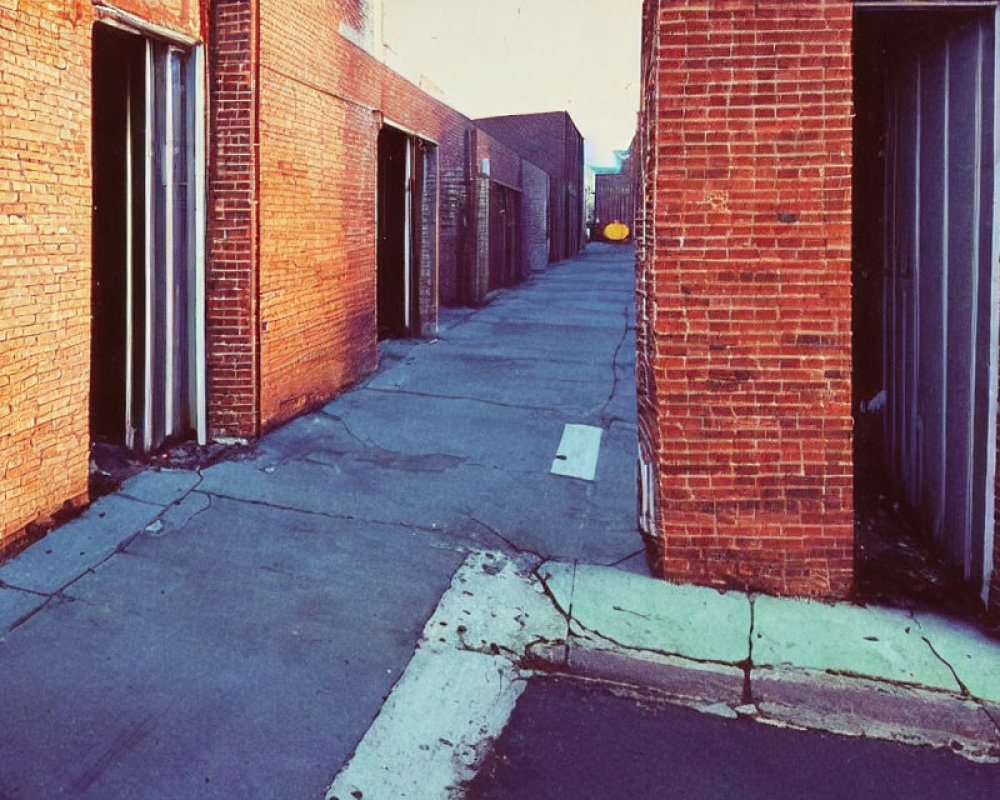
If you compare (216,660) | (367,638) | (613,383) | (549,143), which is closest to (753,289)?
(367,638)

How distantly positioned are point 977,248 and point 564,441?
12.9 feet

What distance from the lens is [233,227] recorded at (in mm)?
6758

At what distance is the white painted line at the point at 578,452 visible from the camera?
6821mm

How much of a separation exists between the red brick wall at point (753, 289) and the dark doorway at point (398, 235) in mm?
7961

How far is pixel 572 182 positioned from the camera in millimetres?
43188

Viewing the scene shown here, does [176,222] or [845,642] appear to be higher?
[176,222]

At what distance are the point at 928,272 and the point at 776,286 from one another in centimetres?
142

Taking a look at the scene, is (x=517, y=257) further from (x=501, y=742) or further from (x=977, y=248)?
(x=501, y=742)

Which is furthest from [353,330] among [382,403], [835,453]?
[835,453]

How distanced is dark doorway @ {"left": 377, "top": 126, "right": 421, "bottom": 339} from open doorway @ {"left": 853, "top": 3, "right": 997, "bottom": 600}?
7.44 meters

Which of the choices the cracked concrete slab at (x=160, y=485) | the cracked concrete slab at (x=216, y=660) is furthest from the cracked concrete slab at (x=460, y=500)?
the cracked concrete slab at (x=216, y=660)

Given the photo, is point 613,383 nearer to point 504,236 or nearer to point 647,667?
point 647,667

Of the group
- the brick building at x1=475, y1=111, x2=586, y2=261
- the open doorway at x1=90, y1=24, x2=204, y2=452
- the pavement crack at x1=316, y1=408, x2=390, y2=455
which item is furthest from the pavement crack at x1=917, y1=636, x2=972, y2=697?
the brick building at x1=475, y1=111, x2=586, y2=261

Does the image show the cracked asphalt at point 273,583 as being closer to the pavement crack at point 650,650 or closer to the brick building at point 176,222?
the brick building at point 176,222
